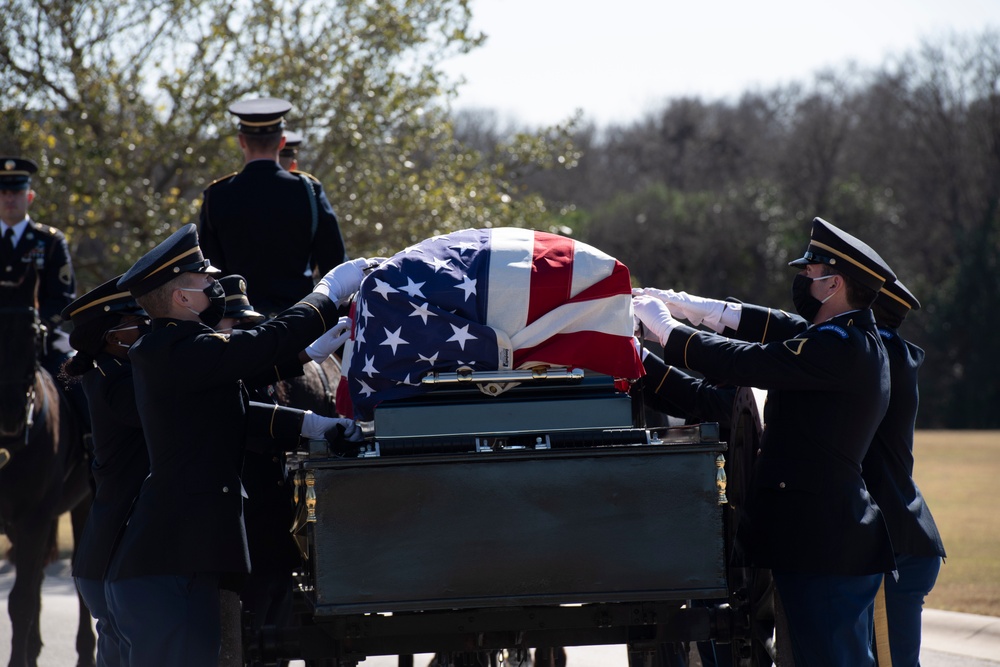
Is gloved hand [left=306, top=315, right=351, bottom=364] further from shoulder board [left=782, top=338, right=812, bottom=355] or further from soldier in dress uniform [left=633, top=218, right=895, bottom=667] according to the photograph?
shoulder board [left=782, top=338, right=812, bottom=355]

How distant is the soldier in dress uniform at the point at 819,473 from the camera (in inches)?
162

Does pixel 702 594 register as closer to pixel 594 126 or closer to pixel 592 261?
A: pixel 592 261

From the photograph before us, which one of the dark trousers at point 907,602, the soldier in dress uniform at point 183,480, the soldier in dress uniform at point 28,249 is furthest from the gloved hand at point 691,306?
the soldier in dress uniform at point 28,249

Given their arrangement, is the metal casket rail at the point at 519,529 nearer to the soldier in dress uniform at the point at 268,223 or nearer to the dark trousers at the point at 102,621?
the dark trousers at the point at 102,621

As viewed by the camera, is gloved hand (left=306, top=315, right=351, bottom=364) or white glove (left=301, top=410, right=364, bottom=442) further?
gloved hand (left=306, top=315, right=351, bottom=364)

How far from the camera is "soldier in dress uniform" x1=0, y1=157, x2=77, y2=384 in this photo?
802cm

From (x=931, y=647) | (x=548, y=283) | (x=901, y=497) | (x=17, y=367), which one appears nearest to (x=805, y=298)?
(x=901, y=497)

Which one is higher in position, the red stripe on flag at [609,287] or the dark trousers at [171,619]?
the red stripe on flag at [609,287]

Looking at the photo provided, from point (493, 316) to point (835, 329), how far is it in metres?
1.14

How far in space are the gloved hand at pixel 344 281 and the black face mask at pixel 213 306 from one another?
0.36 meters

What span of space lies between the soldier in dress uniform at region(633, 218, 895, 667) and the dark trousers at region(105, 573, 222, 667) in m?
1.77

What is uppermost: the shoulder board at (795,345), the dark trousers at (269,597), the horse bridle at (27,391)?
the shoulder board at (795,345)

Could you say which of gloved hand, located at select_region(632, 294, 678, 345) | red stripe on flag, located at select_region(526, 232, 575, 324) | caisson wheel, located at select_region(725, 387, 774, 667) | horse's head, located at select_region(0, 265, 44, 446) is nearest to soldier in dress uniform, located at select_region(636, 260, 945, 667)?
gloved hand, located at select_region(632, 294, 678, 345)

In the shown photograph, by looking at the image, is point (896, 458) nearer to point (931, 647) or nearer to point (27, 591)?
point (931, 647)
